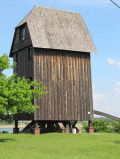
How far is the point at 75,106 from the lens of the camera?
47.3 metres

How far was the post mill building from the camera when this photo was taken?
151ft

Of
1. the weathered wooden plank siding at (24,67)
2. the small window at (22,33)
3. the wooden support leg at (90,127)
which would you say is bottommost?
the wooden support leg at (90,127)

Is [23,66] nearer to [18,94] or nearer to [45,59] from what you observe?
[45,59]

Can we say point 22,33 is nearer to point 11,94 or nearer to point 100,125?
point 100,125

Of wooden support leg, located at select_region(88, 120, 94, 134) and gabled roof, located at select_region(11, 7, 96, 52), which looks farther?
wooden support leg, located at select_region(88, 120, 94, 134)

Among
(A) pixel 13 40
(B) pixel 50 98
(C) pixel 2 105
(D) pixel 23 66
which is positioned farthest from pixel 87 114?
(C) pixel 2 105

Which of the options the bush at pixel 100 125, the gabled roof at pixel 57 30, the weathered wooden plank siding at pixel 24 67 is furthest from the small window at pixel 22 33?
the bush at pixel 100 125

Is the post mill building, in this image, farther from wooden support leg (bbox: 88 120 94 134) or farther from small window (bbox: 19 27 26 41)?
wooden support leg (bbox: 88 120 94 134)

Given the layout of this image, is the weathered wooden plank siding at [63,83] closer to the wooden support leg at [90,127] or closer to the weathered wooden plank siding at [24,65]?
the wooden support leg at [90,127]

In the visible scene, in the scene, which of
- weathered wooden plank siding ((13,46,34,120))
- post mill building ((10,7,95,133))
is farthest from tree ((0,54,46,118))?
weathered wooden plank siding ((13,46,34,120))

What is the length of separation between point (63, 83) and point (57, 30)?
6.26 metres

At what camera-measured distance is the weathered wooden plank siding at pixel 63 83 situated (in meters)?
46.0

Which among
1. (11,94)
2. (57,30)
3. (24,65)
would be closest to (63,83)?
(24,65)

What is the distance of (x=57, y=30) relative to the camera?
4875 centimetres
